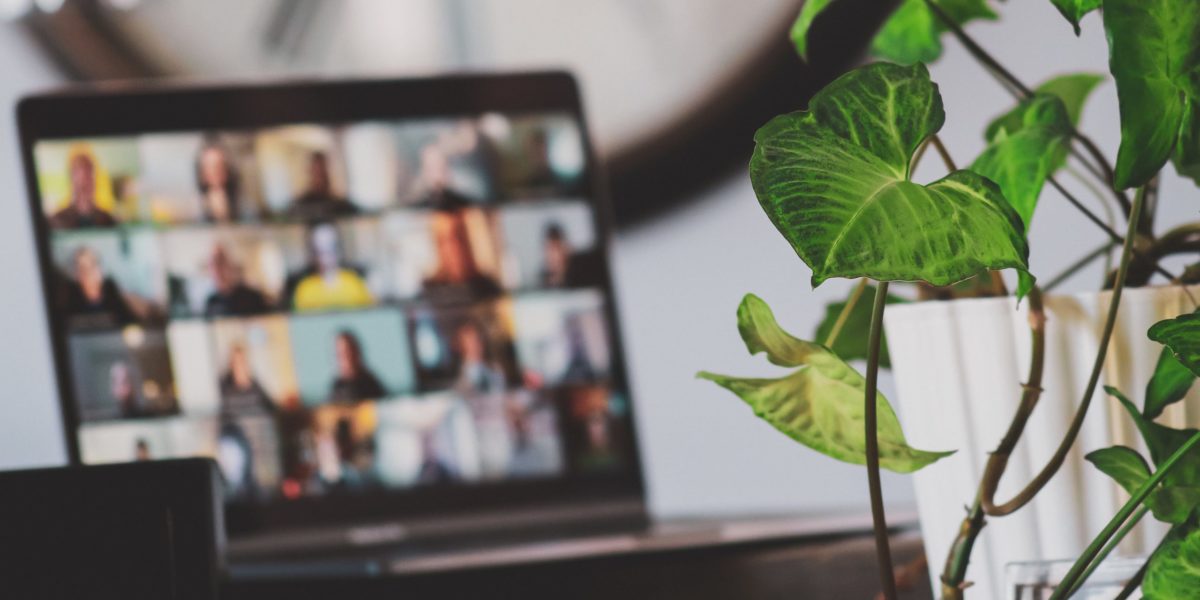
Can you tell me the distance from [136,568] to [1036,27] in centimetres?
91

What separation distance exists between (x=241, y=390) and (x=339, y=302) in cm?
9

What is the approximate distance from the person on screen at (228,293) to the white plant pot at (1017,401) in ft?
1.74

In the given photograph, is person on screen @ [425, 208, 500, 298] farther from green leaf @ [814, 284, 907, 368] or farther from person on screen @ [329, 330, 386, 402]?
green leaf @ [814, 284, 907, 368]

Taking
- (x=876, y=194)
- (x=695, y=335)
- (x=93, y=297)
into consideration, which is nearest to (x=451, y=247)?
(x=93, y=297)

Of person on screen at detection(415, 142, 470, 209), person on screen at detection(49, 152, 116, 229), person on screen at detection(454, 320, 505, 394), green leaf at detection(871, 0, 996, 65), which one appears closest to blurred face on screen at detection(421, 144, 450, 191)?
person on screen at detection(415, 142, 470, 209)

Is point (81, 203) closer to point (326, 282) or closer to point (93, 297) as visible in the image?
point (93, 297)

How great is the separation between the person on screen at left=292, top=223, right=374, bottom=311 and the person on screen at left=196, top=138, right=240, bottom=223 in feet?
0.20

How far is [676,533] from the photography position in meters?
0.64

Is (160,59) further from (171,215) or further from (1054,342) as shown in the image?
(1054,342)

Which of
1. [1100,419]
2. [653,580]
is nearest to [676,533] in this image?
[653,580]

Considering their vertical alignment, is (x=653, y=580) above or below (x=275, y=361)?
below

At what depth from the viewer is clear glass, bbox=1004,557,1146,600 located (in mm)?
294

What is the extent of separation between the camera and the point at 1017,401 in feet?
1.13

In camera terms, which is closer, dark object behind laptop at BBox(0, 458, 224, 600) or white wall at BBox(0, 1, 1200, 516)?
dark object behind laptop at BBox(0, 458, 224, 600)
